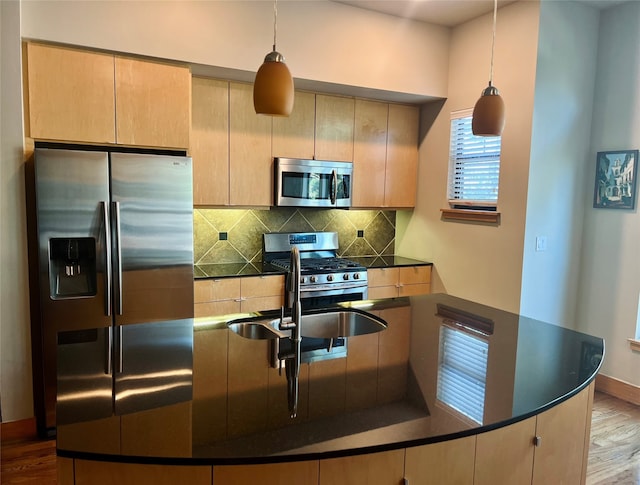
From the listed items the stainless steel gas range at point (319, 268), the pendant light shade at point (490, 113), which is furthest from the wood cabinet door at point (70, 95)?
the pendant light shade at point (490, 113)

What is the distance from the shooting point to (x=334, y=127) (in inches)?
159

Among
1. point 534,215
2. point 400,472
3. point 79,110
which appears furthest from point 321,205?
point 400,472

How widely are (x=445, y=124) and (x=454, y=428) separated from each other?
11.3 feet

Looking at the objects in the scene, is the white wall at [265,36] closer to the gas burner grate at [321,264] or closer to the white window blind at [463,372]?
the gas burner grate at [321,264]

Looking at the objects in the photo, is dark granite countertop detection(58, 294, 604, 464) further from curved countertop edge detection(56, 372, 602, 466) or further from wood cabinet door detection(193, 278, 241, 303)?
wood cabinet door detection(193, 278, 241, 303)

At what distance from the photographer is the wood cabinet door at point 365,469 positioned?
1156 mm

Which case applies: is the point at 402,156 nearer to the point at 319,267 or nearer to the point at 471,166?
the point at 471,166

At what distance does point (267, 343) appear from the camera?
1760mm

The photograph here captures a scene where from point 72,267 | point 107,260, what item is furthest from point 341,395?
point 72,267

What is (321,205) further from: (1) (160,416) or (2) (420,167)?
(1) (160,416)

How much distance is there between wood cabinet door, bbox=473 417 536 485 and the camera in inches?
53.7

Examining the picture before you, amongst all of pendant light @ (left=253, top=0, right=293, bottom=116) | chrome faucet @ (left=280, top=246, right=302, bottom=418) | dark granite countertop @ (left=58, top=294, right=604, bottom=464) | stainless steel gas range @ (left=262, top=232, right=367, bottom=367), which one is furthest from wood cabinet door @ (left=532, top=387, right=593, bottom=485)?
stainless steel gas range @ (left=262, top=232, right=367, bottom=367)

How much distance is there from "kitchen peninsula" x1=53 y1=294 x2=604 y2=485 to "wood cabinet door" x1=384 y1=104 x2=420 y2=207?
8.50 feet

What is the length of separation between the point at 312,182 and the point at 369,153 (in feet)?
2.26
